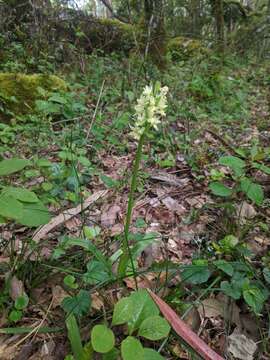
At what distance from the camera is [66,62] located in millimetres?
5301

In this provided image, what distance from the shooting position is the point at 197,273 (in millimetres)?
1414

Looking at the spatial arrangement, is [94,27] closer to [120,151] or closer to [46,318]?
[120,151]

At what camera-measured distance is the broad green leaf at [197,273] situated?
1.40 metres

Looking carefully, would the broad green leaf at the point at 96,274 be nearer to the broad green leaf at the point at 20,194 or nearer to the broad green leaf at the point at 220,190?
the broad green leaf at the point at 20,194

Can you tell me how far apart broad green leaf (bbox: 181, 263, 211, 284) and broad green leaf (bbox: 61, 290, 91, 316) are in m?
0.42

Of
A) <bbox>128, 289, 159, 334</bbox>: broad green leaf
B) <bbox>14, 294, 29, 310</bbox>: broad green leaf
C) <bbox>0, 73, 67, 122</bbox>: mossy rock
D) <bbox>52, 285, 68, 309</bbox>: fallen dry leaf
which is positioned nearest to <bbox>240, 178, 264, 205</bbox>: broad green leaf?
<bbox>128, 289, 159, 334</bbox>: broad green leaf

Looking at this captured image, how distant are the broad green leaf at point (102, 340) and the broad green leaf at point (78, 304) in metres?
0.23

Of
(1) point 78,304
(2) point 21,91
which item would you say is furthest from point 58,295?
(2) point 21,91

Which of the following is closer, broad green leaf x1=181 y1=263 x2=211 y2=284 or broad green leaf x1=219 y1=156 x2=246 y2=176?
broad green leaf x1=181 y1=263 x2=211 y2=284

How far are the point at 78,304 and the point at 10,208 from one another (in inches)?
19.5

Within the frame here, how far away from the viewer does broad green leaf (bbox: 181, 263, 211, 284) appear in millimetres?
1397

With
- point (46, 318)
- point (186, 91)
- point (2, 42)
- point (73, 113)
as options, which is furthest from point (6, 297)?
point (2, 42)

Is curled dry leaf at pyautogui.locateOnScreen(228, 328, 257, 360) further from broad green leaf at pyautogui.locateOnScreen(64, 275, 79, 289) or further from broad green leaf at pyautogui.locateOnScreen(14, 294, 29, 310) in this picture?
broad green leaf at pyautogui.locateOnScreen(14, 294, 29, 310)

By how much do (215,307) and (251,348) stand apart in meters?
0.22
